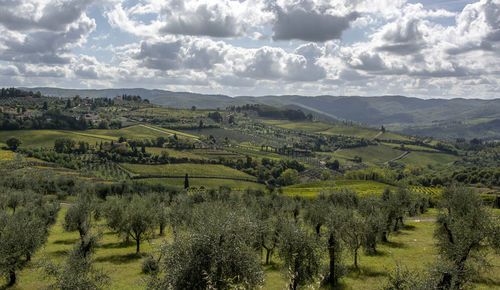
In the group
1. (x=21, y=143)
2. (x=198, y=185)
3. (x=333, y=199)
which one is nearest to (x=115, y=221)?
(x=333, y=199)

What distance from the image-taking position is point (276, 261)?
47.4m

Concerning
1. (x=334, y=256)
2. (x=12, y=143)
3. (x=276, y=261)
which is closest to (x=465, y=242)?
(x=334, y=256)

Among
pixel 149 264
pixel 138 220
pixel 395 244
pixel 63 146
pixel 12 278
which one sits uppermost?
pixel 138 220

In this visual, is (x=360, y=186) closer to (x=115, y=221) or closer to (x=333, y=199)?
(x=333, y=199)

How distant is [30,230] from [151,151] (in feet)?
540

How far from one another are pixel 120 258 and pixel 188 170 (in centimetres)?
12481

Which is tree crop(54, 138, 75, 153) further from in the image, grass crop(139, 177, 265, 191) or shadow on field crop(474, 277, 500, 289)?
shadow on field crop(474, 277, 500, 289)

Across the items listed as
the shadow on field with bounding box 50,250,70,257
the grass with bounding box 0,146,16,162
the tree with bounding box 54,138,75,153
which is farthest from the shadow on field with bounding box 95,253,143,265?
the tree with bounding box 54,138,75,153

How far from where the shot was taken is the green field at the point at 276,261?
3506 cm

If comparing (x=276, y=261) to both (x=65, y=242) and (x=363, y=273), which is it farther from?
(x=65, y=242)

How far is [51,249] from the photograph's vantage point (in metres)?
49.7

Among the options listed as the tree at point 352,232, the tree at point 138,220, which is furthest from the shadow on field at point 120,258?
the tree at point 352,232

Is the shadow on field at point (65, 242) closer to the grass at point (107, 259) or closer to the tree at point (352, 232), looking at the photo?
the grass at point (107, 259)

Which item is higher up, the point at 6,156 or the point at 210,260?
the point at 210,260
